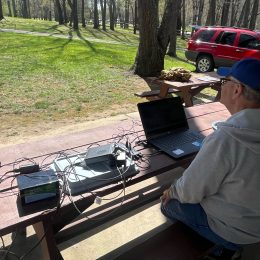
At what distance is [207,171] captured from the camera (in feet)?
5.47

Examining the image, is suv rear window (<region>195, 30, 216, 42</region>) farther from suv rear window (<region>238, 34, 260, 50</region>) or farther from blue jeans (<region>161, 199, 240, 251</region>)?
blue jeans (<region>161, 199, 240, 251</region>)

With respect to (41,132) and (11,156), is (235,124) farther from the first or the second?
(41,132)

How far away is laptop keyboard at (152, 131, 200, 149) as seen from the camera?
2.45m

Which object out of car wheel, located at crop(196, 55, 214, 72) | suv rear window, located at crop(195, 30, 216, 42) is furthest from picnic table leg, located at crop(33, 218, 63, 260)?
suv rear window, located at crop(195, 30, 216, 42)

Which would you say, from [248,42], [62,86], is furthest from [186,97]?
[248,42]

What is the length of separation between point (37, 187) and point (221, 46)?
11.5 metres

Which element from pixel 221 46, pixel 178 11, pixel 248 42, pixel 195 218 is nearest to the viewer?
pixel 195 218

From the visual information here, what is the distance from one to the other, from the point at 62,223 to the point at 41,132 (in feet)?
10.0

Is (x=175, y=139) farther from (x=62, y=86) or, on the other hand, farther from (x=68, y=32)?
(x=68, y=32)

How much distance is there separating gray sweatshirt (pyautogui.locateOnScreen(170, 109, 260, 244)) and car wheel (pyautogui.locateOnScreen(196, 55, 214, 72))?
11.0 meters

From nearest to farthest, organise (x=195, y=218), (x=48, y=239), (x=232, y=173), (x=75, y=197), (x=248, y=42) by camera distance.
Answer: (x=232, y=173)
(x=75, y=197)
(x=48, y=239)
(x=195, y=218)
(x=248, y=42)

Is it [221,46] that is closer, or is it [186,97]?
[186,97]

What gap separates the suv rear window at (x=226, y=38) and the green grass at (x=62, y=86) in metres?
3.35

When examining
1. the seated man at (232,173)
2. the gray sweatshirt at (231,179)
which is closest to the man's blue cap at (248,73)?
the seated man at (232,173)
